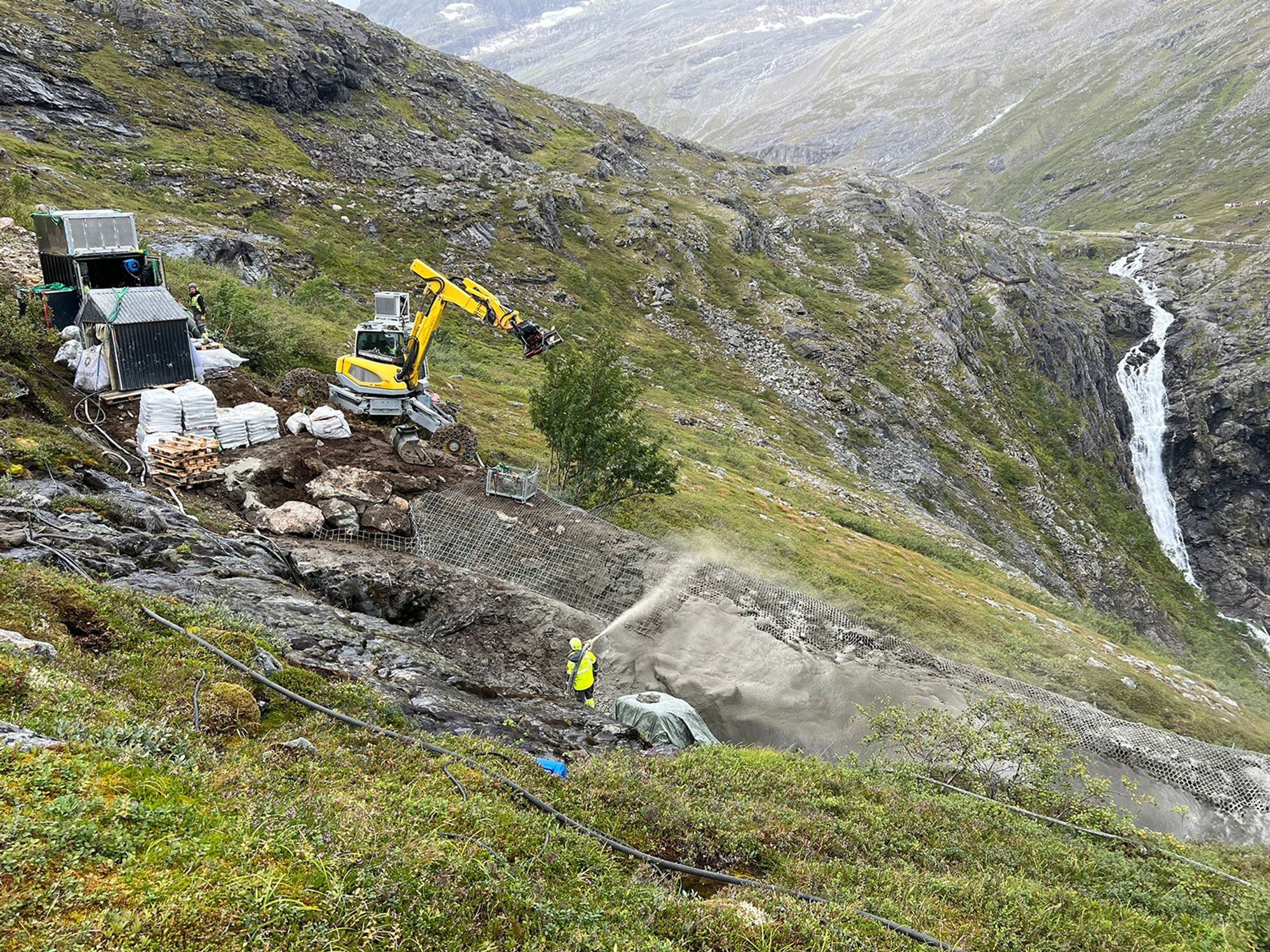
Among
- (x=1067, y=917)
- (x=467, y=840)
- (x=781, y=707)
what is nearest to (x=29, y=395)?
(x=467, y=840)

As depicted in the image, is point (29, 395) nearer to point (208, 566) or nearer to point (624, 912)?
point (208, 566)

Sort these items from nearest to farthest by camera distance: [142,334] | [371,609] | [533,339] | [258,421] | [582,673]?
[582,673]
[371,609]
[258,421]
[142,334]
[533,339]

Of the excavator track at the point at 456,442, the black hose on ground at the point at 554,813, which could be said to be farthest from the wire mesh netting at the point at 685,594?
the black hose on ground at the point at 554,813

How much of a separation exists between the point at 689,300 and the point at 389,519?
53455mm

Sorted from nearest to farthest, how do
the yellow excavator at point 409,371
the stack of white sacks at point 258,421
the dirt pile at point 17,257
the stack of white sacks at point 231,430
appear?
the stack of white sacks at point 231,430
the stack of white sacks at point 258,421
the yellow excavator at point 409,371
the dirt pile at point 17,257

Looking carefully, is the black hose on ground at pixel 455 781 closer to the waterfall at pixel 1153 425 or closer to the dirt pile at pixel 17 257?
the dirt pile at pixel 17 257

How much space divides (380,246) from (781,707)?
50872 millimetres

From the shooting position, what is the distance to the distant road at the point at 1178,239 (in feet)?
385

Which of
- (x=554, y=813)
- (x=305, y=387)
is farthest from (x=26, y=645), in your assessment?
(x=305, y=387)

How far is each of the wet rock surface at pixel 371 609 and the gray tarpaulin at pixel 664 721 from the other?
304 mm

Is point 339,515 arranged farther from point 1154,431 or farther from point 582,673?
point 1154,431

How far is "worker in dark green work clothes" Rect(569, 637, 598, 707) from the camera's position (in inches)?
487

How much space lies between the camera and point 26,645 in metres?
6.70

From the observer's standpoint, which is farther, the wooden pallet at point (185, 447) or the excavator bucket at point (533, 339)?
the excavator bucket at point (533, 339)
